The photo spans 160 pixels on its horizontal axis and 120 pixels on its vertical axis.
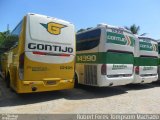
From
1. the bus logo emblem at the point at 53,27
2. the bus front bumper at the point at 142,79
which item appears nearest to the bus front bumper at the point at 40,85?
the bus logo emblem at the point at 53,27

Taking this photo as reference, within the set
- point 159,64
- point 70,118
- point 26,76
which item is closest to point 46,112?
point 70,118

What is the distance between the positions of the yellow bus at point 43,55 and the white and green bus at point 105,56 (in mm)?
1056

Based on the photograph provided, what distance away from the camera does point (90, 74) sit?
9.57m

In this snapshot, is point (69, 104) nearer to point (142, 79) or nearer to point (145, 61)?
point (142, 79)

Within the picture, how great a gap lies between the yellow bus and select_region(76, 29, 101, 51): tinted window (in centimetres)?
106

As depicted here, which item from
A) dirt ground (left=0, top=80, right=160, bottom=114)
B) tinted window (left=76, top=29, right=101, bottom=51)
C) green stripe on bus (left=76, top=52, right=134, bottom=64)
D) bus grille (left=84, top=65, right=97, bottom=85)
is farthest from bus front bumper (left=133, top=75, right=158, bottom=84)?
tinted window (left=76, top=29, right=101, bottom=51)

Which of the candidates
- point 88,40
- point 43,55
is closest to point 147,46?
point 88,40

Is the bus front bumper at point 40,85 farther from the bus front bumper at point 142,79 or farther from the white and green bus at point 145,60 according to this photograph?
the white and green bus at point 145,60

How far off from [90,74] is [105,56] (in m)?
1.08

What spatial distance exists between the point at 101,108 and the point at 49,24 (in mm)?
3481

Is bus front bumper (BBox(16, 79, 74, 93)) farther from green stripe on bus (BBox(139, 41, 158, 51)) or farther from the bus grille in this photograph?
green stripe on bus (BBox(139, 41, 158, 51))

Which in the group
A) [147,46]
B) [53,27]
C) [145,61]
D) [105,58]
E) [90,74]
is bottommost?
[90,74]

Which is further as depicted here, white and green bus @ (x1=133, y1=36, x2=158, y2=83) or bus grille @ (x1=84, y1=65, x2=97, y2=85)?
white and green bus @ (x1=133, y1=36, x2=158, y2=83)

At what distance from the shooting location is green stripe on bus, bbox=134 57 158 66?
11.1m
